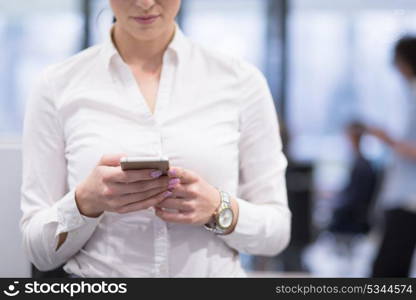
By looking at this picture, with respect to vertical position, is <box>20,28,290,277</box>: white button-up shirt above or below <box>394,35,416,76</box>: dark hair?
below

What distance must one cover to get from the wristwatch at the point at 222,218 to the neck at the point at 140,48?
11.0 inches

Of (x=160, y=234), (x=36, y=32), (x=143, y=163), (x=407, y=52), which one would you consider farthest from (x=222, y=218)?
(x=36, y=32)

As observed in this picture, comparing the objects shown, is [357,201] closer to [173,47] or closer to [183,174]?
[173,47]

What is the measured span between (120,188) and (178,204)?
11 cm

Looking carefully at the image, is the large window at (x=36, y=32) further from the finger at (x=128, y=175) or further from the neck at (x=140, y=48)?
the finger at (x=128, y=175)

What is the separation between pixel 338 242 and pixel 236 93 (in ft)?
11.8

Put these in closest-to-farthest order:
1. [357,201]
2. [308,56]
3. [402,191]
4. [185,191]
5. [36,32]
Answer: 1. [185,191]
2. [402,191]
3. [357,201]
4. [36,32]
5. [308,56]

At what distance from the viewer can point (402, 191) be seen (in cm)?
252

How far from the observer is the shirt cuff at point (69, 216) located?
0.98m

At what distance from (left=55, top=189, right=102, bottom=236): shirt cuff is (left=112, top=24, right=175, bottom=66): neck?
10.7 inches

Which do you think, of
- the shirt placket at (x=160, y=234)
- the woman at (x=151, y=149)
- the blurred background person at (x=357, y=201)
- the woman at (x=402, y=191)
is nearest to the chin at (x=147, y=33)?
the woman at (x=151, y=149)

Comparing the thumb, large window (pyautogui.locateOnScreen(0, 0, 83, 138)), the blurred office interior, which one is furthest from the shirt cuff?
large window (pyautogui.locateOnScreen(0, 0, 83, 138))

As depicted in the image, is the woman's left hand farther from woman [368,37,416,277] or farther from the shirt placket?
woman [368,37,416,277]

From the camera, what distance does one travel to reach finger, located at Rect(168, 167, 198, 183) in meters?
0.92
